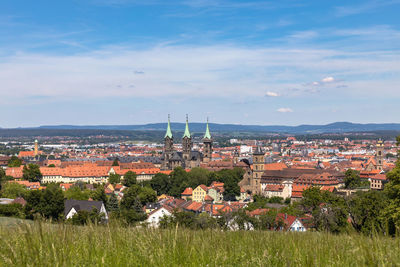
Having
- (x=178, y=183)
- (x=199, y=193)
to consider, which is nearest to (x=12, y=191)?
(x=199, y=193)

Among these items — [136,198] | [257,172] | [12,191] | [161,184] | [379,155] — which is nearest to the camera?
[136,198]

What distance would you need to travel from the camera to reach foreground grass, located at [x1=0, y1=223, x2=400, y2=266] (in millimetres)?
4379

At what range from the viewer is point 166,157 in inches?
4852

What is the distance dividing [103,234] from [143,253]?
1106 mm

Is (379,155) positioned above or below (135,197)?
above

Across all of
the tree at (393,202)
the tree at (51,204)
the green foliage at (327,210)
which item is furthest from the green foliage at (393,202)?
the tree at (51,204)

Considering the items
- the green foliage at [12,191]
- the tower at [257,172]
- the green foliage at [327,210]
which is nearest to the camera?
the green foliage at [327,210]

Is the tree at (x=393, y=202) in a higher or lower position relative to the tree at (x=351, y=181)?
higher

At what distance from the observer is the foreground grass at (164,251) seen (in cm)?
438

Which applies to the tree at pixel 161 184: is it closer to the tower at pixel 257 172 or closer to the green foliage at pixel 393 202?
the tower at pixel 257 172

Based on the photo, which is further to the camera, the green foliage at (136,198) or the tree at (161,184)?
the tree at (161,184)

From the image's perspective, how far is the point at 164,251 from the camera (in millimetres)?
4887

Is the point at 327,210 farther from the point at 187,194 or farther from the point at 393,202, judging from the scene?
the point at 187,194

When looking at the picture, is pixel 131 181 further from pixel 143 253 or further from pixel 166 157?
pixel 143 253
